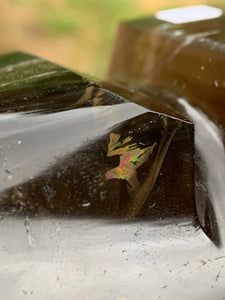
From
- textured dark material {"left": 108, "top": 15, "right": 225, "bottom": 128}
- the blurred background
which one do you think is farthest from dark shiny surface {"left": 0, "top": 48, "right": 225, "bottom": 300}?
the blurred background

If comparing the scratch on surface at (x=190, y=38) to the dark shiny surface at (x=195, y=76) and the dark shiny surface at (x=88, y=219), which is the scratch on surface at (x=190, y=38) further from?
the dark shiny surface at (x=88, y=219)

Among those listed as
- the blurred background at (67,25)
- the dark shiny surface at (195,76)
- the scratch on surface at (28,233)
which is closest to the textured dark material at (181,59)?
the dark shiny surface at (195,76)

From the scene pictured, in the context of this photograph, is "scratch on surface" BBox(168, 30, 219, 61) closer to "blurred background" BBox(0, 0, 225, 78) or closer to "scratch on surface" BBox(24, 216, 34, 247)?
"scratch on surface" BBox(24, 216, 34, 247)

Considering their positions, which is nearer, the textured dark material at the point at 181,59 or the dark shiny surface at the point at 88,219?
the dark shiny surface at the point at 88,219

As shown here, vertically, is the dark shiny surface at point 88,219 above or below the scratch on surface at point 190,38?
below

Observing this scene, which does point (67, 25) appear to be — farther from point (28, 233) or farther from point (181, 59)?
point (28, 233)

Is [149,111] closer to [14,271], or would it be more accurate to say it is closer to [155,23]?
[14,271]

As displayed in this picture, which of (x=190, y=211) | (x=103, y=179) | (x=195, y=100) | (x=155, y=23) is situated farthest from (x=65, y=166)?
(x=155, y=23)
